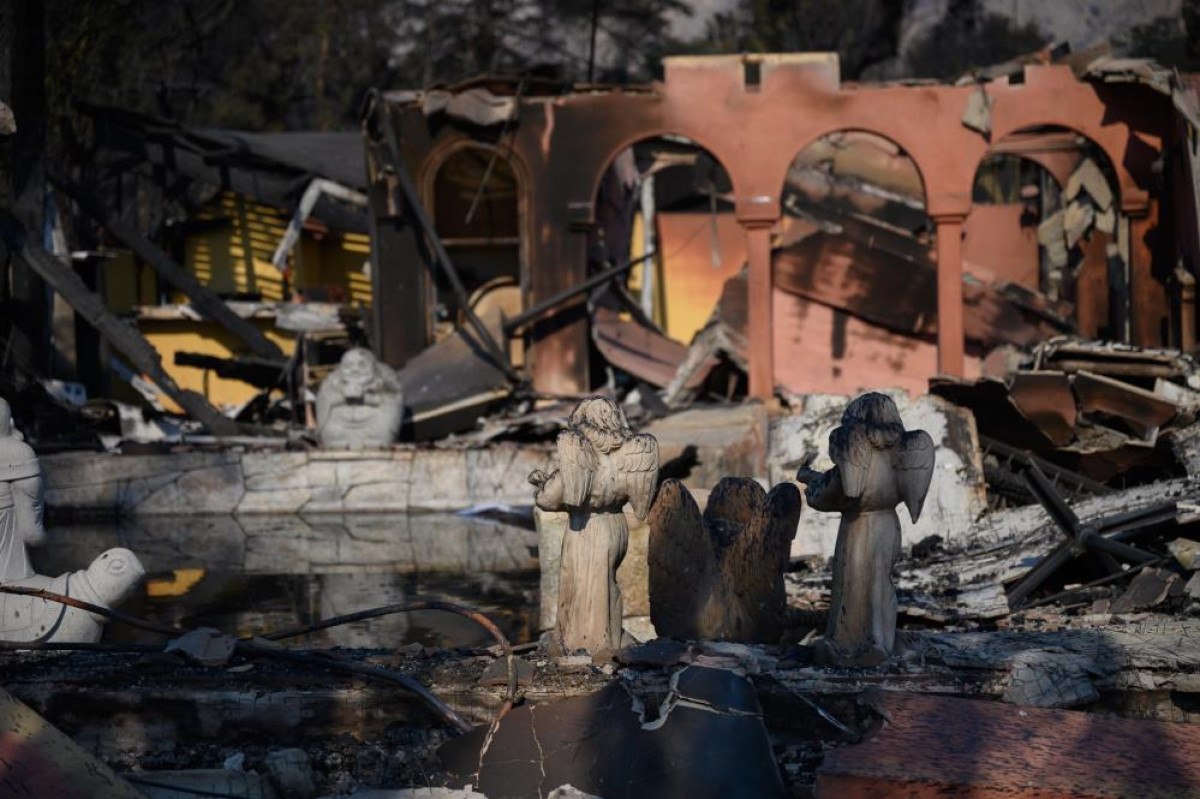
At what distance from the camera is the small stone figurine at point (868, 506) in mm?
7625

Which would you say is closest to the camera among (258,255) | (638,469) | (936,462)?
(638,469)

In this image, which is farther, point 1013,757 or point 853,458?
point 853,458

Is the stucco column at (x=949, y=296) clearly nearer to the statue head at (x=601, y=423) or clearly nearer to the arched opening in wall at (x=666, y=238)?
the arched opening in wall at (x=666, y=238)

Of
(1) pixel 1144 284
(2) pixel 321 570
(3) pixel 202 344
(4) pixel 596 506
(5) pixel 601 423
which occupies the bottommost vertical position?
(2) pixel 321 570

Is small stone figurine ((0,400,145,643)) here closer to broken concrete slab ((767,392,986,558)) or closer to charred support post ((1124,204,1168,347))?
broken concrete slab ((767,392,986,558))

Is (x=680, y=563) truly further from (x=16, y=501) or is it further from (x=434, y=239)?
(x=434, y=239)

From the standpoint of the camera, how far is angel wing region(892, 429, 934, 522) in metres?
7.64

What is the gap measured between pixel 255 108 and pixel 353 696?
31.7 m

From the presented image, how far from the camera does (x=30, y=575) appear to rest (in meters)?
8.55

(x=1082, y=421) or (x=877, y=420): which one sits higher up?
(x=877, y=420)

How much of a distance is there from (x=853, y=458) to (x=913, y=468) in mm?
303

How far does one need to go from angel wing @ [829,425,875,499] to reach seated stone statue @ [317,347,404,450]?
11.2 m

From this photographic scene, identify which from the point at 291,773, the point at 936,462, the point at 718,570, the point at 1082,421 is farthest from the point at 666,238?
the point at 291,773

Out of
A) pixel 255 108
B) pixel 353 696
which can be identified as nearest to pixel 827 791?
pixel 353 696
